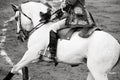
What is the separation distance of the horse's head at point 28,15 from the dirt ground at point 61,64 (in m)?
1.71

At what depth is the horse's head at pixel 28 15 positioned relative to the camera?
792cm

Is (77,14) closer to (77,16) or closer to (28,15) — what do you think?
(77,16)

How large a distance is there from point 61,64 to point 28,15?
3.12 meters

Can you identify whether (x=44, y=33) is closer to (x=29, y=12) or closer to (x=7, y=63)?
(x=29, y=12)

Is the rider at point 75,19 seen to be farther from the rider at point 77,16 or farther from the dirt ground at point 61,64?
the dirt ground at point 61,64

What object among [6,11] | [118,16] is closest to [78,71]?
[118,16]

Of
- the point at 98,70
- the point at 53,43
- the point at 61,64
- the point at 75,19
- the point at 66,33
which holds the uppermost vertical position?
the point at 75,19

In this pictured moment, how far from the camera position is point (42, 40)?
749 cm

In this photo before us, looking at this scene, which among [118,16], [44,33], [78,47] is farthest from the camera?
[118,16]

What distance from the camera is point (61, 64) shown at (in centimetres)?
1090

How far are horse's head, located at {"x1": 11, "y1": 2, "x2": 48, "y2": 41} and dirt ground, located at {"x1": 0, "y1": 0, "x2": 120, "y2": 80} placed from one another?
171 centimetres

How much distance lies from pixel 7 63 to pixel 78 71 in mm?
2006

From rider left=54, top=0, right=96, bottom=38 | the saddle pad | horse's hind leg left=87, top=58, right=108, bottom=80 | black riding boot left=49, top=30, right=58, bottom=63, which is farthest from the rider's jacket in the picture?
horse's hind leg left=87, top=58, right=108, bottom=80

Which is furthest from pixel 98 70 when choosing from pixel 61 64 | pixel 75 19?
pixel 61 64
